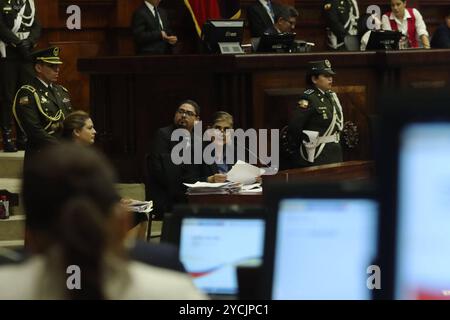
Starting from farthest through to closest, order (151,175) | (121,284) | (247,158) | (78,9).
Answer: (78,9) → (247,158) → (151,175) → (121,284)

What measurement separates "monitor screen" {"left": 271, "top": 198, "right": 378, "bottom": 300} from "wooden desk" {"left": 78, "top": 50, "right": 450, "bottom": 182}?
22.7 feet

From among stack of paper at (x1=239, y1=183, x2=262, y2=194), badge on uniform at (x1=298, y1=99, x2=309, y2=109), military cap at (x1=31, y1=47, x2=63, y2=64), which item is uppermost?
military cap at (x1=31, y1=47, x2=63, y2=64)

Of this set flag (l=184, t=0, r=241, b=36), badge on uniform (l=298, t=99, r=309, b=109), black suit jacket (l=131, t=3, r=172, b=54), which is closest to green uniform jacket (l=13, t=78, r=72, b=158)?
badge on uniform (l=298, t=99, r=309, b=109)

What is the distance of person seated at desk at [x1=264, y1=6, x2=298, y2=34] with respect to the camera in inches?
368

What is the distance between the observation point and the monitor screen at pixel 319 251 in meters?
1.43

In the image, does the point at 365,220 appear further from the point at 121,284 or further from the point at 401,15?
the point at 401,15

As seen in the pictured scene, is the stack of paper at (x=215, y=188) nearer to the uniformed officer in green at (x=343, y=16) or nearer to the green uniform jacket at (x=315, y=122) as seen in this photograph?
the green uniform jacket at (x=315, y=122)

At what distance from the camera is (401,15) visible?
990cm

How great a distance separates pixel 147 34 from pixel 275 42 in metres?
1.12

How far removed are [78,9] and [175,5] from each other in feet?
2.90

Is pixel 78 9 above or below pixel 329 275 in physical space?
above

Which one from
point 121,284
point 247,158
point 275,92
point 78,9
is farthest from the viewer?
point 78,9

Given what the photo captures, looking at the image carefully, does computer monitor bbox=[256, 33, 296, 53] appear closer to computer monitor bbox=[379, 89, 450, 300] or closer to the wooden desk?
the wooden desk

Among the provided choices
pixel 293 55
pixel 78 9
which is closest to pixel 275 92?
pixel 293 55
